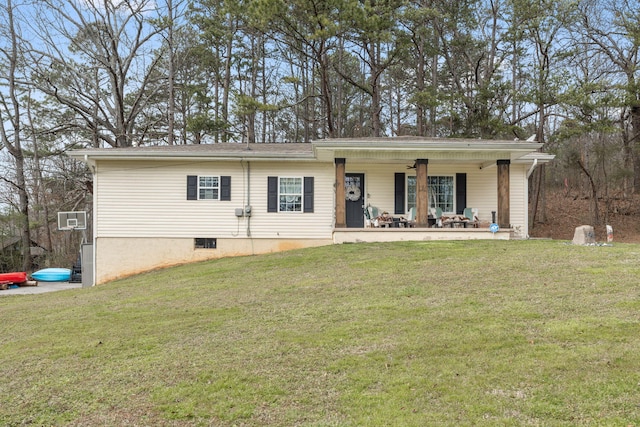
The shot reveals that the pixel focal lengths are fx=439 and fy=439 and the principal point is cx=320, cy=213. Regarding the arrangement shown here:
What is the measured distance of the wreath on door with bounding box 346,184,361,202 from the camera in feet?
43.2

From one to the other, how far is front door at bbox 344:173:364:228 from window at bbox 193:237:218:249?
4041 millimetres

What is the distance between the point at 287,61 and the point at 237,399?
23127 millimetres

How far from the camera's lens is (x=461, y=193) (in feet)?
43.2

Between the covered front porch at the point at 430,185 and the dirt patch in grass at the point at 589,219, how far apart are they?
657cm

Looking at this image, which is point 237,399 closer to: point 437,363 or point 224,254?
point 437,363

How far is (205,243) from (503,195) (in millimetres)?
8453

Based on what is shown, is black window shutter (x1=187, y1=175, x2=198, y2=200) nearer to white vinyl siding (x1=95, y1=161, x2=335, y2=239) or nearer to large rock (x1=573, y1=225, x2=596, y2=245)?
white vinyl siding (x1=95, y1=161, x2=335, y2=239)

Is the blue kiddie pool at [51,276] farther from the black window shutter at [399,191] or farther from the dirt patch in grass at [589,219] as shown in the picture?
the dirt patch in grass at [589,219]

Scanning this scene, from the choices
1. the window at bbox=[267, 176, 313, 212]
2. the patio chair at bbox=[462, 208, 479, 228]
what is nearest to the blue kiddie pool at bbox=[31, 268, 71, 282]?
the window at bbox=[267, 176, 313, 212]

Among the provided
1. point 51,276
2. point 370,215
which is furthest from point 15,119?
point 370,215

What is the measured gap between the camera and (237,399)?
334 centimetres

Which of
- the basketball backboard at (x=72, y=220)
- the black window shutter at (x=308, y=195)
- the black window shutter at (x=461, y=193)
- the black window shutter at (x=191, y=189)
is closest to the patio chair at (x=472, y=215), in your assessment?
the black window shutter at (x=461, y=193)

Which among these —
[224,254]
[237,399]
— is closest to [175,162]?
[224,254]

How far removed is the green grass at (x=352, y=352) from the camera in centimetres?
308
